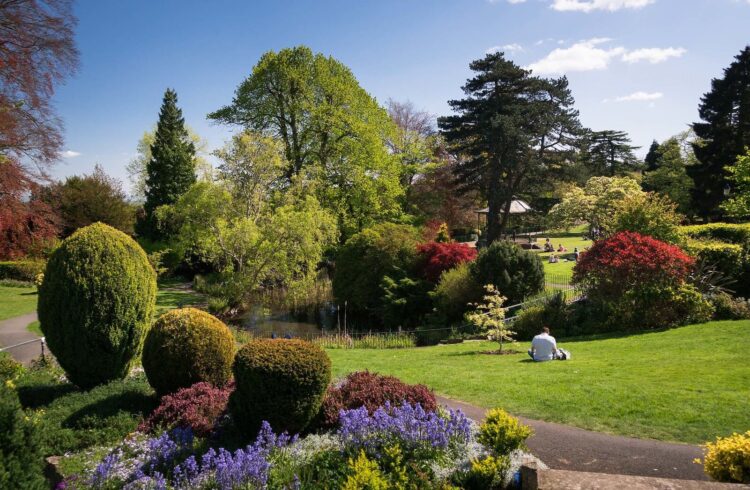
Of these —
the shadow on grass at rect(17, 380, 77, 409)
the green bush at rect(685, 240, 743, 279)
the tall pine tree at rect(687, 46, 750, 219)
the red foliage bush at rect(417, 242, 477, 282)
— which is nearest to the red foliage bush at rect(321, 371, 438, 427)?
the shadow on grass at rect(17, 380, 77, 409)

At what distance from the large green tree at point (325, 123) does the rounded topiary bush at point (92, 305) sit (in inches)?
860

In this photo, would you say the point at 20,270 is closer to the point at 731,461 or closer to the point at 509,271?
the point at 509,271

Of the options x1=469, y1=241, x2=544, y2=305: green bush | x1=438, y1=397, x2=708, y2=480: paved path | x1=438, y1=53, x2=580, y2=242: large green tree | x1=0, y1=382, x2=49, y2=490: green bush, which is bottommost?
x1=438, y1=397, x2=708, y2=480: paved path

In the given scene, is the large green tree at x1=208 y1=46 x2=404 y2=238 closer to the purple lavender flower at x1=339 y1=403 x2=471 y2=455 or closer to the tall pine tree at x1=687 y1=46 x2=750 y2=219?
the tall pine tree at x1=687 y1=46 x2=750 y2=219

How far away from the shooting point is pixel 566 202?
1448 inches

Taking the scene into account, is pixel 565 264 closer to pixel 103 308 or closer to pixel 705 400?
pixel 705 400

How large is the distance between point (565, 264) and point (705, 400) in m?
25.8

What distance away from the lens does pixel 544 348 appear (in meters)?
12.6

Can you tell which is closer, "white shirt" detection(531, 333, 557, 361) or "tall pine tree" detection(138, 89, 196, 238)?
"white shirt" detection(531, 333, 557, 361)

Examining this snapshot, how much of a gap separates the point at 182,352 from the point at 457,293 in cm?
1381

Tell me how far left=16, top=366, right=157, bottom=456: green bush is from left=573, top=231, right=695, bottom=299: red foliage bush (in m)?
14.4

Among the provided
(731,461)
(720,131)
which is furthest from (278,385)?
(720,131)

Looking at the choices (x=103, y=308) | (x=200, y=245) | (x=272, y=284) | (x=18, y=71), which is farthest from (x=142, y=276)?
(x=272, y=284)

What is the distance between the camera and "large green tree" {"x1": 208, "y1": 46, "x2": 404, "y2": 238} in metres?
31.1
